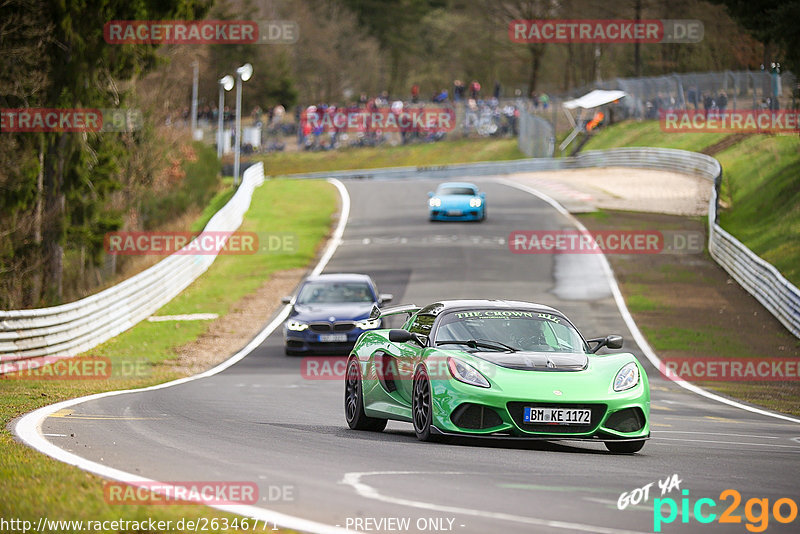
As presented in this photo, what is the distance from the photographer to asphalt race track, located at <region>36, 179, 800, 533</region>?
6.70 meters

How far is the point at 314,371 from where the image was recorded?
21438 mm

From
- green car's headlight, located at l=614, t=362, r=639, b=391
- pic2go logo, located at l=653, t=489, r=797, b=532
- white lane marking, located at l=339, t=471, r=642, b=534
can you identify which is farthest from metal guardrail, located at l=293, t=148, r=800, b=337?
white lane marking, located at l=339, t=471, r=642, b=534

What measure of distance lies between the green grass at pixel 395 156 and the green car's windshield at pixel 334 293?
54213 millimetres

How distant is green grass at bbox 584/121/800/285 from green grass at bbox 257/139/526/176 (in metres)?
18.1

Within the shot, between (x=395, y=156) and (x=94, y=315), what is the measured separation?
59.4 meters

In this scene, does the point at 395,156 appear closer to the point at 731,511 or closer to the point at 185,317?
the point at 185,317

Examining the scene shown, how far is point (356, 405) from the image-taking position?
12039mm

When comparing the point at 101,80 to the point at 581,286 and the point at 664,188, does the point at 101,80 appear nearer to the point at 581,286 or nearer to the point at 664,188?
the point at 581,286

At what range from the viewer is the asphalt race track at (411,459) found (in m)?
6.70

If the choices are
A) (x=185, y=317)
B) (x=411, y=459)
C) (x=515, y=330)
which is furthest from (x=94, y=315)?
(x=411, y=459)

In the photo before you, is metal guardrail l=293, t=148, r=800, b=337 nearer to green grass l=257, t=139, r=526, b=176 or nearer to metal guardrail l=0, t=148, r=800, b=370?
metal guardrail l=0, t=148, r=800, b=370

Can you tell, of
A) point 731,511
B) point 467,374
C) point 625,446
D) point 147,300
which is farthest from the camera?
point 147,300

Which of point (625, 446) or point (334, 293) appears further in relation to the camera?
point (334, 293)

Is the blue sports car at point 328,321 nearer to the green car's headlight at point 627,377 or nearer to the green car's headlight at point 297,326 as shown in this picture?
the green car's headlight at point 297,326
